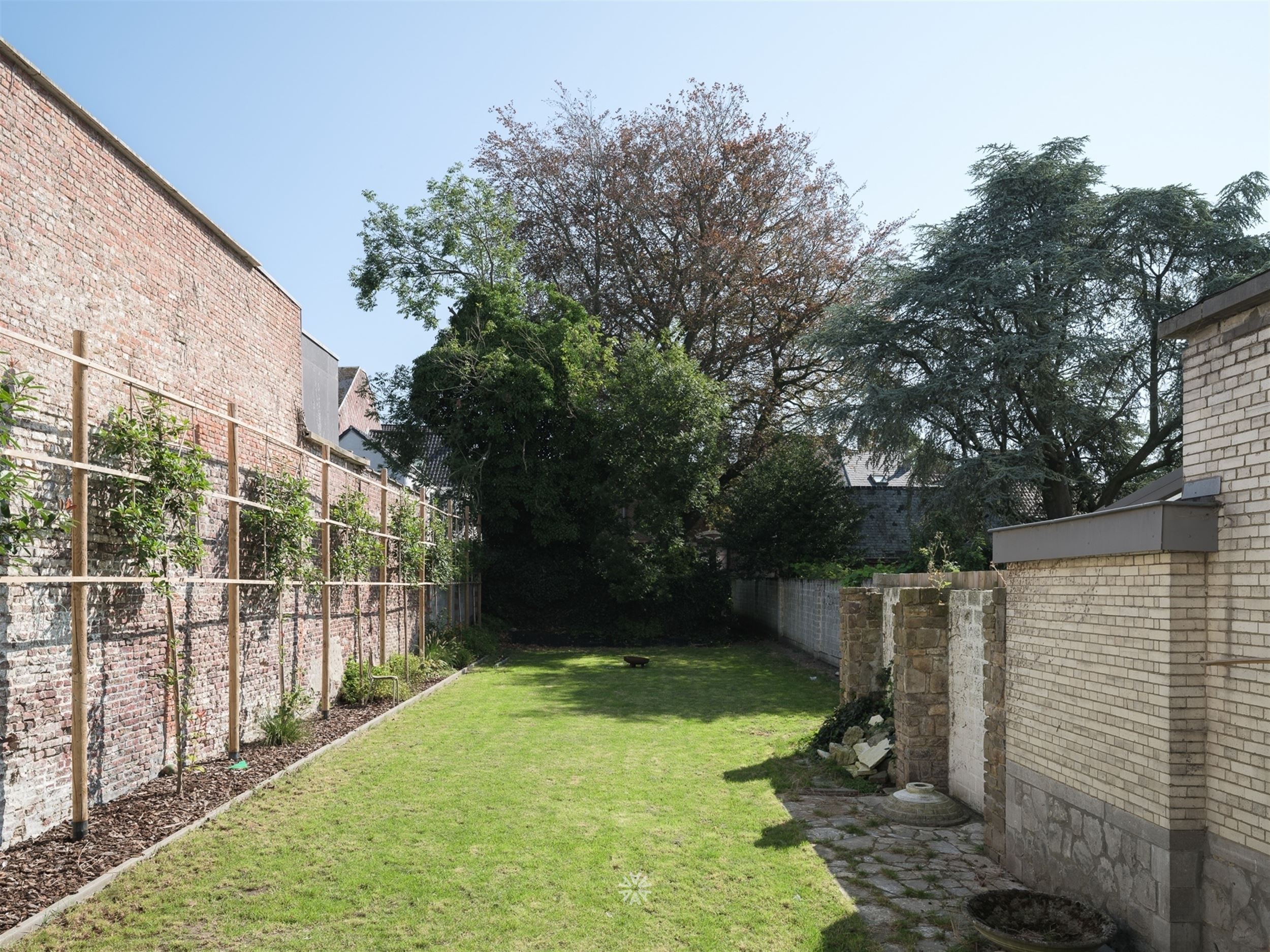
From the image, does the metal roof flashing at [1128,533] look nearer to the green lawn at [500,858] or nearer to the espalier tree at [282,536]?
the green lawn at [500,858]

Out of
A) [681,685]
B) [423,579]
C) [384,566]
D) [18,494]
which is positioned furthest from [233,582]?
[681,685]

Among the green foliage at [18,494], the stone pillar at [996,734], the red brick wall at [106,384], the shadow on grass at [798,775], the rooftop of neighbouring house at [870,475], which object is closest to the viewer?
the green foliage at [18,494]

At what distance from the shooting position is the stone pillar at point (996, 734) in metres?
6.36

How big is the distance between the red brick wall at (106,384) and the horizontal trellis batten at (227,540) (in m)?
0.13

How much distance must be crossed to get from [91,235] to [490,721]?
7558mm

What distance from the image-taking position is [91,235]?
24.0 ft

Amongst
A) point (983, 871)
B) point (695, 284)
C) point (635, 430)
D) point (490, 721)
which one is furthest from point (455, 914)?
point (695, 284)

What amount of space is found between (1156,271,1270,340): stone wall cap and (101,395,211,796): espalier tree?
724 centimetres

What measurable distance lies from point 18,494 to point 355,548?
6973 mm

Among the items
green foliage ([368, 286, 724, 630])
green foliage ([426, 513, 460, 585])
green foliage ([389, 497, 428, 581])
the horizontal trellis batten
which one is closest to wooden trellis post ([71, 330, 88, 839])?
the horizontal trellis batten

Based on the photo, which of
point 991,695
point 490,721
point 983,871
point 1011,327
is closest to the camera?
point 983,871

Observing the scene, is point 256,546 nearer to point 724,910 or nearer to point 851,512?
point 724,910

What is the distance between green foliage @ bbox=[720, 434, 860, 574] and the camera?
22.8 metres

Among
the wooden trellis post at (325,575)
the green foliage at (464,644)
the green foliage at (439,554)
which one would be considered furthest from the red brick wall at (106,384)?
the green foliage at (439,554)
